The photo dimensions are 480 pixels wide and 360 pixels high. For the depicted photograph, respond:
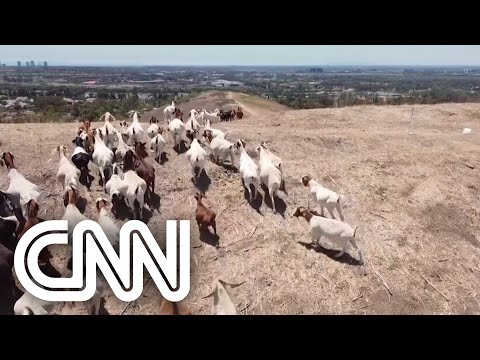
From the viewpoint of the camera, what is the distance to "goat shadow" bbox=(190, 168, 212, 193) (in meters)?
10.2

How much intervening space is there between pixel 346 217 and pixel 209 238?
340 centimetres

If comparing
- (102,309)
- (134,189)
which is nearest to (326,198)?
(134,189)

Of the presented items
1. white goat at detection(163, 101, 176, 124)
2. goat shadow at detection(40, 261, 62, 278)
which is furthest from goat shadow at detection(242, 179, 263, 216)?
white goat at detection(163, 101, 176, 124)

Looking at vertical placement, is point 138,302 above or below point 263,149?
below

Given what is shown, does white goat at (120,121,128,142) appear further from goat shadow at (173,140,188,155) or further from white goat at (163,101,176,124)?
white goat at (163,101,176,124)

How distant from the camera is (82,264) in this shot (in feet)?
22.3

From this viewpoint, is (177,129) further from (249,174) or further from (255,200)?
(255,200)

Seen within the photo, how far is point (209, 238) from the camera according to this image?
28.6 ft

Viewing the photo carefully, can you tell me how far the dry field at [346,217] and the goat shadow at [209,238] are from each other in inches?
2.1

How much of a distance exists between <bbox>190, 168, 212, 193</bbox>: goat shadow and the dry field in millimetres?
52

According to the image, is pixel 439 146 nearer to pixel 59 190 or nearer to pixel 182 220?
pixel 182 220

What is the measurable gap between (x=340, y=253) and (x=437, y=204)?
3.85 metres

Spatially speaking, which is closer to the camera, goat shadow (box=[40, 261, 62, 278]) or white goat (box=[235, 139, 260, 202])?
goat shadow (box=[40, 261, 62, 278])
